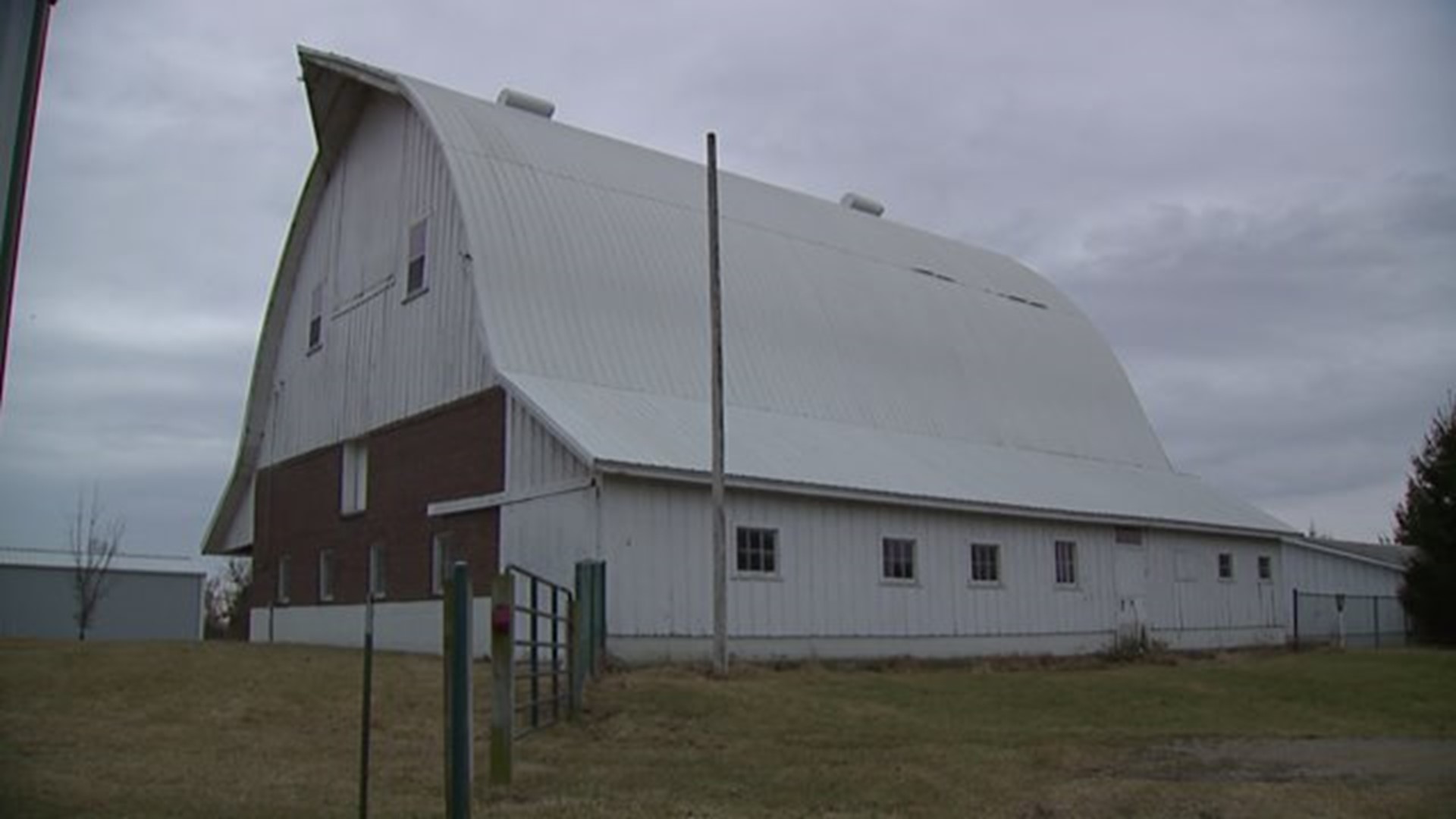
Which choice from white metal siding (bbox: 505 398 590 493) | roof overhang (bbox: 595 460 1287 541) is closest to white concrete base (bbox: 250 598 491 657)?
white metal siding (bbox: 505 398 590 493)

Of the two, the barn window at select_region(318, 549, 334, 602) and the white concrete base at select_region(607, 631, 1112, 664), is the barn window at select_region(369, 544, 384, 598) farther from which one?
the white concrete base at select_region(607, 631, 1112, 664)

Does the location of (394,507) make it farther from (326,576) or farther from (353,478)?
(326,576)

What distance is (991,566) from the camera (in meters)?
28.9

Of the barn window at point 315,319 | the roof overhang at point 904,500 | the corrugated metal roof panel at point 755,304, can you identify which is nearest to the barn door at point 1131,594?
the roof overhang at point 904,500

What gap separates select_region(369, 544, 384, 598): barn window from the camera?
Result: 2875 centimetres

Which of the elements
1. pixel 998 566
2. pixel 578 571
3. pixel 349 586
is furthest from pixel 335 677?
pixel 998 566

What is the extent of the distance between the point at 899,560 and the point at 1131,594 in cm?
854

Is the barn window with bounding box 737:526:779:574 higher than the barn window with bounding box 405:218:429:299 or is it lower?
lower

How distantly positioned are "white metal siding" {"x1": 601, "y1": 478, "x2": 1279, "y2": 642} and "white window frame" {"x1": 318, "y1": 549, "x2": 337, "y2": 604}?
1169cm

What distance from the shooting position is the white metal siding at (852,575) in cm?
2230

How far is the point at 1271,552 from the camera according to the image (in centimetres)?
3853

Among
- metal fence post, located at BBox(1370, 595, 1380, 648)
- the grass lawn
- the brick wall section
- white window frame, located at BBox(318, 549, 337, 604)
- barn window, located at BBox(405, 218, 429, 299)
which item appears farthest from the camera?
metal fence post, located at BBox(1370, 595, 1380, 648)

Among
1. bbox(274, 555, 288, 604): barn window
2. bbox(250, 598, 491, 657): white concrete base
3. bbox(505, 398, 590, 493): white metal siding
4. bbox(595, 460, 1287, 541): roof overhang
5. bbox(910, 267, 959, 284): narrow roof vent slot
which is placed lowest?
bbox(250, 598, 491, 657): white concrete base

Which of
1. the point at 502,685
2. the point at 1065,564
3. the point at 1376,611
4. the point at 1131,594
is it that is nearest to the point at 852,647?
the point at 1065,564
